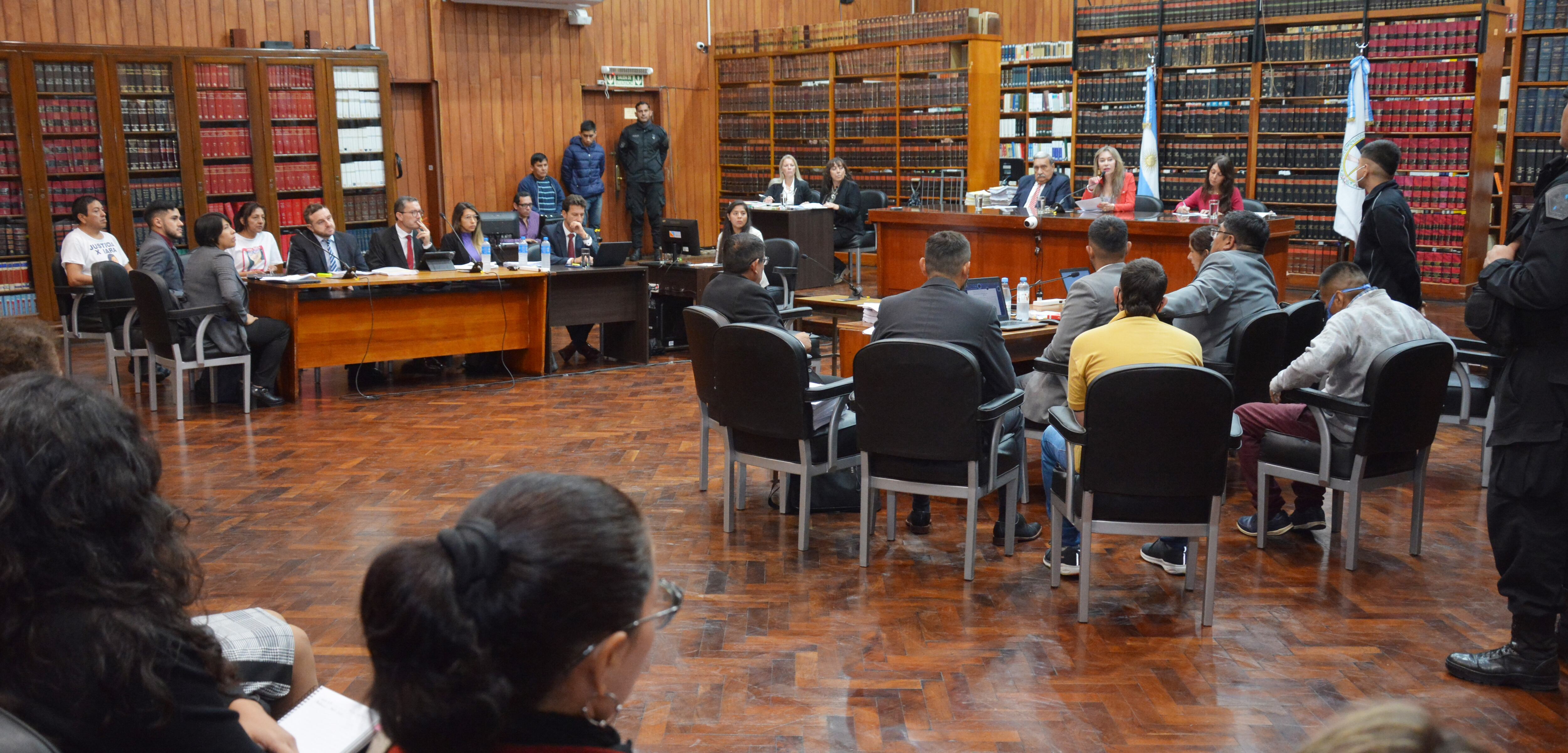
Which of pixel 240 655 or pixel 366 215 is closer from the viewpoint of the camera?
pixel 240 655

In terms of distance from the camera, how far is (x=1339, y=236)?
958 centimetres

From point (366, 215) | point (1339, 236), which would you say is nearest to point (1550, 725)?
point (1339, 236)

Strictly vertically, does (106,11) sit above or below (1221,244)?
above

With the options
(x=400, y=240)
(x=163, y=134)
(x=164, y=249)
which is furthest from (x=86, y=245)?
(x=163, y=134)

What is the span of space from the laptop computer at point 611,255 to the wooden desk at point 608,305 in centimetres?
5

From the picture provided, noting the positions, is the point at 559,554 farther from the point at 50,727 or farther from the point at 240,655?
the point at 240,655

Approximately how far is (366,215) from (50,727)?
9.93 meters

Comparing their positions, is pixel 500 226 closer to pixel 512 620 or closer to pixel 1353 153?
pixel 1353 153

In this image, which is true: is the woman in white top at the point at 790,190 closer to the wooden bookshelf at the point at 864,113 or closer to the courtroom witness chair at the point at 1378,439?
the wooden bookshelf at the point at 864,113

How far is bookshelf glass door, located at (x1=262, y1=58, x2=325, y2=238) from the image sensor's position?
10.2 meters

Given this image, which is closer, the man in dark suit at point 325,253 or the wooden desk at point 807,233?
the man in dark suit at point 325,253

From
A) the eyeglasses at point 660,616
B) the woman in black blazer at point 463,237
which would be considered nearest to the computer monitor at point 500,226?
the woman in black blazer at point 463,237

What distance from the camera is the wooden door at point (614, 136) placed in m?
13.2

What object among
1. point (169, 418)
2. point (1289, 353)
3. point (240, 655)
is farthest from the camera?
point (169, 418)
